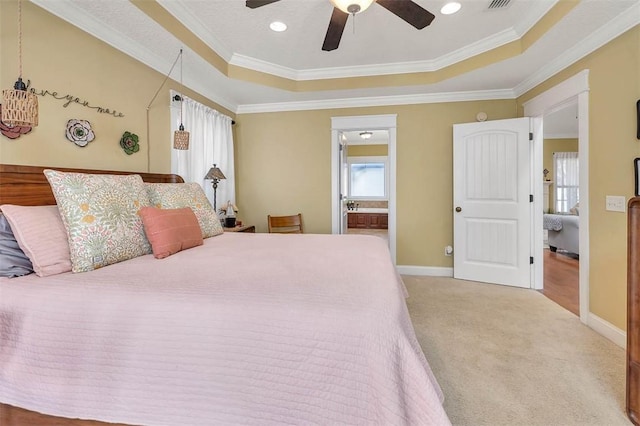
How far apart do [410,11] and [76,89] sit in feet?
7.73

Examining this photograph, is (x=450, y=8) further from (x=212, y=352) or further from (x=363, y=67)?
(x=212, y=352)

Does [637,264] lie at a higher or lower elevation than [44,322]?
higher

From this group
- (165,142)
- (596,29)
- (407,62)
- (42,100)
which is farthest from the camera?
(407,62)

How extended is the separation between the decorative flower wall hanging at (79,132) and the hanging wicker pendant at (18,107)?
55 centimetres

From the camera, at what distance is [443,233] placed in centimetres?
398

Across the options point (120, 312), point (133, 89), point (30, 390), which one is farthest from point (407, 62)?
point (30, 390)

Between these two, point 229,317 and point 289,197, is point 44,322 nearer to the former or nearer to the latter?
point 229,317

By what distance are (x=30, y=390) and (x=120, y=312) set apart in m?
0.50

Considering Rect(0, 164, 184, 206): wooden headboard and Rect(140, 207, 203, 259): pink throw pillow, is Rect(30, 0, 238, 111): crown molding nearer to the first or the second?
Rect(0, 164, 184, 206): wooden headboard

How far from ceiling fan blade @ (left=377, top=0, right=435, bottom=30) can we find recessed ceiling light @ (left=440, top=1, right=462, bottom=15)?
24.0 inches

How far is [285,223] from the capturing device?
4.07 m

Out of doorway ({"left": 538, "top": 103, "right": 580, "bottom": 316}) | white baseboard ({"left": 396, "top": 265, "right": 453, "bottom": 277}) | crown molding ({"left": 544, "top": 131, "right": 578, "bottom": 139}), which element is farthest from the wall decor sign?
crown molding ({"left": 544, "top": 131, "right": 578, "bottom": 139})

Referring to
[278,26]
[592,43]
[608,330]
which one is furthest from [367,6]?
[608,330]

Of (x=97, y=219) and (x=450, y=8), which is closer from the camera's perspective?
(x=97, y=219)
